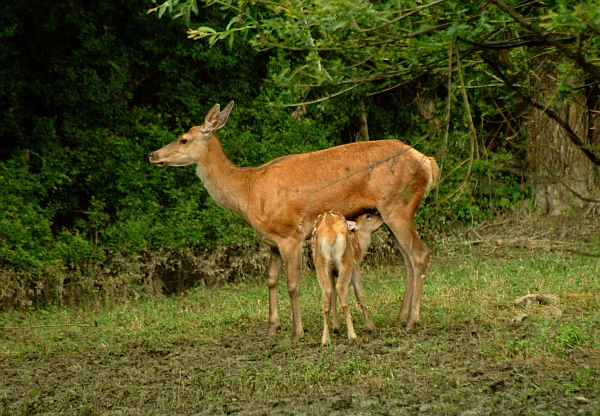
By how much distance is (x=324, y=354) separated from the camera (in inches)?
294

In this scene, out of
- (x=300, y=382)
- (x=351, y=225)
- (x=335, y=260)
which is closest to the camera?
(x=300, y=382)

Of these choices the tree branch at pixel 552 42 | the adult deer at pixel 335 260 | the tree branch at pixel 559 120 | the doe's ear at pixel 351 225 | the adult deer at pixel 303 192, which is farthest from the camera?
the adult deer at pixel 303 192

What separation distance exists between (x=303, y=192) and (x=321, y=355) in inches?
71.0

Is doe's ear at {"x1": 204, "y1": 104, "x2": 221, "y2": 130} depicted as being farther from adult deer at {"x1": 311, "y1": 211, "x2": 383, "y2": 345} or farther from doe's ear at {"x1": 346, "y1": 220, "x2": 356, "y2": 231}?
doe's ear at {"x1": 346, "y1": 220, "x2": 356, "y2": 231}

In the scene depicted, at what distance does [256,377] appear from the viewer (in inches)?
269

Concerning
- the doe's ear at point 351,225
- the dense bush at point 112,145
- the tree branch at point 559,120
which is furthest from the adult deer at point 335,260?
the tree branch at point 559,120

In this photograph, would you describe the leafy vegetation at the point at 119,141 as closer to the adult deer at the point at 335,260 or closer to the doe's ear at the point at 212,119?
the doe's ear at the point at 212,119

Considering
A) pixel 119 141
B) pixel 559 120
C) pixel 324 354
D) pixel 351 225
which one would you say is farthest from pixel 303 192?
pixel 559 120

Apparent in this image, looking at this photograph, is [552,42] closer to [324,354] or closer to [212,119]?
[324,354]

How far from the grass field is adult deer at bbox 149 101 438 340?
→ 561 millimetres

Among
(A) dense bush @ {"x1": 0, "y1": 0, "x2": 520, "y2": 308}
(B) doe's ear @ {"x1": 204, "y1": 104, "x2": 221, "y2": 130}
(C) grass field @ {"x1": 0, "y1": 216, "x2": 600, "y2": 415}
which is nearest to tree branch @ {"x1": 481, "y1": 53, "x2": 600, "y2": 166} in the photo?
(C) grass field @ {"x1": 0, "y1": 216, "x2": 600, "y2": 415}

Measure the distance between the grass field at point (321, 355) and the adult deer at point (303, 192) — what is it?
0.56m

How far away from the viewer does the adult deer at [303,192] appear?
28.1ft

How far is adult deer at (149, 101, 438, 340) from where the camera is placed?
857 centimetres
